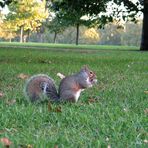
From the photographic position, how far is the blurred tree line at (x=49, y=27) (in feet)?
203

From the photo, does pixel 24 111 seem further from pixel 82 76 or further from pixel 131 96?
pixel 131 96

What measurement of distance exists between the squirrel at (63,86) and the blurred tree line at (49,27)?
2466 cm

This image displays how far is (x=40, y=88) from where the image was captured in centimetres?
493

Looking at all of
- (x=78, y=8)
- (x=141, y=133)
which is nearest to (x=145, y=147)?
(x=141, y=133)

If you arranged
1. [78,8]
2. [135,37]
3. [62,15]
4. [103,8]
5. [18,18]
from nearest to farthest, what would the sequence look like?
[78,8]
[103,8]
[62,15]
[18,18]
[135,37]

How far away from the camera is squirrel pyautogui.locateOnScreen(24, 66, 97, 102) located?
191 inches

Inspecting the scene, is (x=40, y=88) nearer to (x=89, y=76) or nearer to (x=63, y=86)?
(x=63, y=86)

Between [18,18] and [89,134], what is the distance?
252 ft

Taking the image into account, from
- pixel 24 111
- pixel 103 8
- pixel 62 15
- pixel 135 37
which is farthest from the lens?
pixel 135 37

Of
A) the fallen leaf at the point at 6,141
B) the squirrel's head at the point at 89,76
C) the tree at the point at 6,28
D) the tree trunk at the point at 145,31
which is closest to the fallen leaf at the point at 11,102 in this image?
the squirrel's head at the point at 89,76

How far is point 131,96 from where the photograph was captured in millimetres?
6121

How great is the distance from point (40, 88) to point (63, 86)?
0.25 m

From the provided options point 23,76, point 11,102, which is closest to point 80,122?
point 11,102

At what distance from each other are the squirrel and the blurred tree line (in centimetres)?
2466
